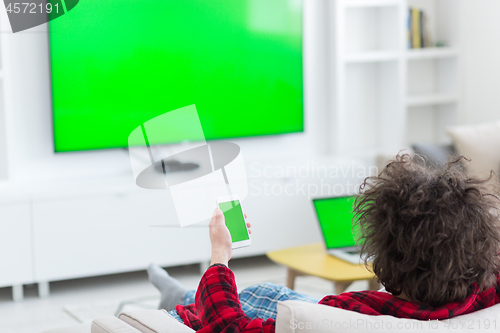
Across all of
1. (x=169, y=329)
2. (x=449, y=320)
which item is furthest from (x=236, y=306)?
(x=449, y=320)

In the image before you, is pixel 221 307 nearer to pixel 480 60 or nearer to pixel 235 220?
pixel 235 220

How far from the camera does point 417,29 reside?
13.6 feet

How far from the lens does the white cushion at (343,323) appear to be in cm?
89

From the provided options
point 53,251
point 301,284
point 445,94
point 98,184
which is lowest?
point 301,284

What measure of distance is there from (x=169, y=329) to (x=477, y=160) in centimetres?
281

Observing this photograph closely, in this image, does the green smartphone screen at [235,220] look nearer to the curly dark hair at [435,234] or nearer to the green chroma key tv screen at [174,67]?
the curly dark hair at [435,234]

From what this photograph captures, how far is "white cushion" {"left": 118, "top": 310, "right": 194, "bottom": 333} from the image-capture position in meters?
1.10

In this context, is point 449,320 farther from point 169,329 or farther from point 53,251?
point 53,251

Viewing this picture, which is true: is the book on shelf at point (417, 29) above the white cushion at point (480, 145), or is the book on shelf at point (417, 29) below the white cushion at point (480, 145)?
above

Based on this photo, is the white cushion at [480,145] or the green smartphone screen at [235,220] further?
the white cushion at [480,145]

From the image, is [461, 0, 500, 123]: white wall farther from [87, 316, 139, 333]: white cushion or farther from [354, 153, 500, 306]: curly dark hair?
[87, 316, 139, 333]: white cushion

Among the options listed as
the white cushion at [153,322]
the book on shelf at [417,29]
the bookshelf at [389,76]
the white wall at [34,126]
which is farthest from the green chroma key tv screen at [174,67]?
the white cushion at [153,322]

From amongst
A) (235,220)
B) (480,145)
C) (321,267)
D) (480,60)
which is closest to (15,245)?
(321,267)

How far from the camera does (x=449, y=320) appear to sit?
971 millimetres
